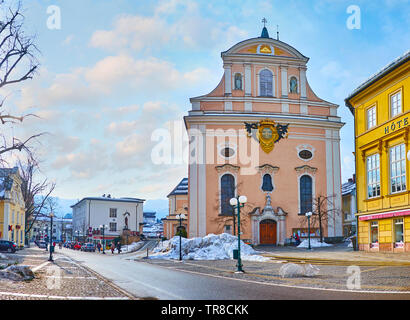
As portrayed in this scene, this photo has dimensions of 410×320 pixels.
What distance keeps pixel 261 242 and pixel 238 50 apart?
19.0m

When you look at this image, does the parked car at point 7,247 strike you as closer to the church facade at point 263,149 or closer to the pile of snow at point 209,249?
the pile of snow at point 209,249

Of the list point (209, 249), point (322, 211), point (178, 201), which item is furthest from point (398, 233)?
point (178, 201)

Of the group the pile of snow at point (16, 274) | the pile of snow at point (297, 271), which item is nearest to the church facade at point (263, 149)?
the pile of snow at point (297, 271)

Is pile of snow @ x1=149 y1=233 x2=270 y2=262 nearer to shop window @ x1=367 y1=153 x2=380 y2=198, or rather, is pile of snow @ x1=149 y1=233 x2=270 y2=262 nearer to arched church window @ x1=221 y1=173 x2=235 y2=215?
arched church window @ x1=221 y1=173 x2=235 y2=215

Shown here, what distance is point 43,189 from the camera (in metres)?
52.1

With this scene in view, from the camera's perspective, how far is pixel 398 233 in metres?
27.1

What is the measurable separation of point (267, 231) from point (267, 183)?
4.67 metres

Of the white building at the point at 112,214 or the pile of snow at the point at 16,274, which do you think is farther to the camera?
the white building at the point at 112,214

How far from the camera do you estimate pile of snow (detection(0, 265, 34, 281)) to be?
1453 centimetres

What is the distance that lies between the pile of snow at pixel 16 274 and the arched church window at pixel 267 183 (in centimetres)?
3347

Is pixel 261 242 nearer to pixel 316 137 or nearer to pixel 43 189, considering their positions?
pixel 316 137

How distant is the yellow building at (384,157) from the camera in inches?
1029

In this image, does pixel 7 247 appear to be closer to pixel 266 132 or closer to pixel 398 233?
pixel 266 132

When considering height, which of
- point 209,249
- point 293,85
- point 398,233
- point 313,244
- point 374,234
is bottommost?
point 313,244
